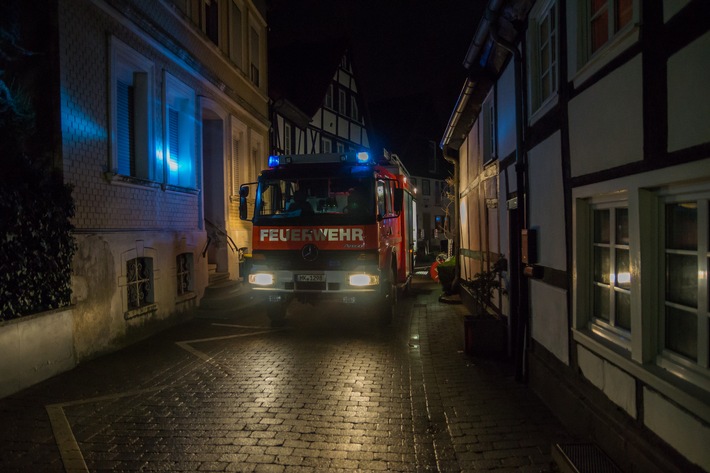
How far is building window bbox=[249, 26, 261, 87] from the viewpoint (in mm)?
15348

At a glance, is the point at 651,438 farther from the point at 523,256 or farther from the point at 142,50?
the point at 142,50

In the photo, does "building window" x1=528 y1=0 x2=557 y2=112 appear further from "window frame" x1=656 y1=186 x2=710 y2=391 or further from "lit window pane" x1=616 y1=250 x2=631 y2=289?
"window frame" x1=656 y1=186 x2=710 y2=391

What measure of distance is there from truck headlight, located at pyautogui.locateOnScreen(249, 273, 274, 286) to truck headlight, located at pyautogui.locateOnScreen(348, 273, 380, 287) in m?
1.51

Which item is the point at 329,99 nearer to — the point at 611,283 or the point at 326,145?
the point at 326,145

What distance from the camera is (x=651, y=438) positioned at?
3.12 metres

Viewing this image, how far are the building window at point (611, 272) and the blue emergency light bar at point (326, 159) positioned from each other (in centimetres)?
530

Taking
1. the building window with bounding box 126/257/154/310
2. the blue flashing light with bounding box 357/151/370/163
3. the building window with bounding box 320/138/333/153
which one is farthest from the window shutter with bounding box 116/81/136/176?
the building window with bounding box 320/138/333/153

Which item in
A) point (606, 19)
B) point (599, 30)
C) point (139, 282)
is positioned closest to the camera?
point (606, 19)

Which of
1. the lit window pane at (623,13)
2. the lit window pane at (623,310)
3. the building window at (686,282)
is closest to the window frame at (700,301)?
the building window at (686,282)

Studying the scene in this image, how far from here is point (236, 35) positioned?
14.1 m

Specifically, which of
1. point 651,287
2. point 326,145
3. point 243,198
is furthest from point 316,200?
point 326,145

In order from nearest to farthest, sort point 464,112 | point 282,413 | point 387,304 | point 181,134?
point 282,413
point 387,304
point 464,112
point 181,134

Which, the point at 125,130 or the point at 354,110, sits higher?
the point at 354,110

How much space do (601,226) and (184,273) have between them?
857 cm
